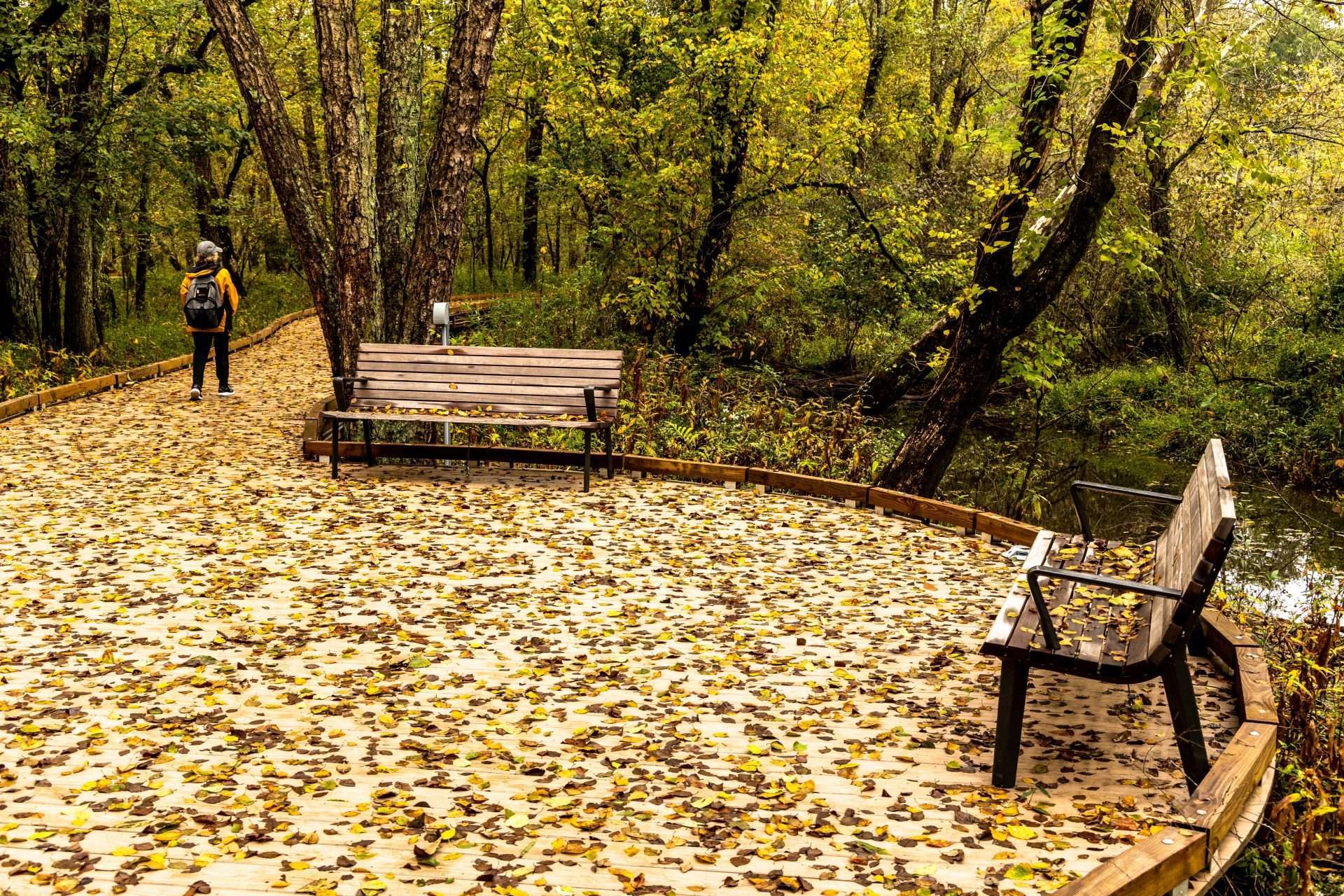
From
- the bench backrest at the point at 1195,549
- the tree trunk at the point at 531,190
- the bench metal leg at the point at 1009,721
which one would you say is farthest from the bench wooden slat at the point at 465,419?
the tree trunk at the point at 531,190

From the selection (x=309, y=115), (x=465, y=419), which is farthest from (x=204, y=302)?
(x=309, y=115)

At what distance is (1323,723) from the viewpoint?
4625mm

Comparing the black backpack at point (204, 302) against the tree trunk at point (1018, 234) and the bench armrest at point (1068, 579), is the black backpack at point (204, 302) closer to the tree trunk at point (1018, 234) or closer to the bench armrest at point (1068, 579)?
the tree trunk at point (1018, 234)

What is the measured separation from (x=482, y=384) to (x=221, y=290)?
4845 mm

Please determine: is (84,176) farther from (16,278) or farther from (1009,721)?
(1009,721)

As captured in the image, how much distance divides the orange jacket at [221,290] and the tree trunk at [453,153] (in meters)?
3.65

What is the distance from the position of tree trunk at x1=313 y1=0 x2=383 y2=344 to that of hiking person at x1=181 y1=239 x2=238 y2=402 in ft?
8.86

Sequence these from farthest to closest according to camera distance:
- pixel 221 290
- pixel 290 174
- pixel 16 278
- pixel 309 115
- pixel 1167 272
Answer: pixel 309 115, pixel 1167 272, pixel 16 278, pixel 221 290, pixel 290 174

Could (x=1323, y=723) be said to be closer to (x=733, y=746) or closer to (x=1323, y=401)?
(x=733, y=746)

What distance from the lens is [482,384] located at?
360 inches

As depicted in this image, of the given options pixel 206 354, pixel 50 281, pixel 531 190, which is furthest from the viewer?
pixel 531 190

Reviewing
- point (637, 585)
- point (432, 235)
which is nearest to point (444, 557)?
point (637, 585)

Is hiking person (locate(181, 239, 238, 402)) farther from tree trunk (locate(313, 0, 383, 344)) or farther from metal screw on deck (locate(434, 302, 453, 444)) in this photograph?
metal screw on deck (locate(434, 302, 453, 444))

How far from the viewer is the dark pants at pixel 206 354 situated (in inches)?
489
